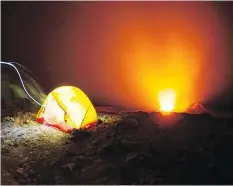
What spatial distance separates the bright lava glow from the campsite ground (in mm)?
3790

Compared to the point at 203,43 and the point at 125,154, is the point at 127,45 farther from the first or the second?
the point at 125,154

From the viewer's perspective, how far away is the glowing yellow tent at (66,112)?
8.25 metres

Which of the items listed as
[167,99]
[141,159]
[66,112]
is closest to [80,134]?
[66,112]

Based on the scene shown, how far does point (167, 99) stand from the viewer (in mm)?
12023

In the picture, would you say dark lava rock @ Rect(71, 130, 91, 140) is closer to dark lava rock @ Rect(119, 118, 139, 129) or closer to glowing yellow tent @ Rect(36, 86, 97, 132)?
glowing yellow tent @ Rect(36, 86, 97, 132)

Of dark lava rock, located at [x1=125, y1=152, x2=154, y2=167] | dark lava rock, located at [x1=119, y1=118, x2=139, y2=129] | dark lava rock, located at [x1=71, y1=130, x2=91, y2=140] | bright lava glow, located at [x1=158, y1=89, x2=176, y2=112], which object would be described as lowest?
dark lava rock, located at [x1=125, y1=152, x2=154, y2=167]

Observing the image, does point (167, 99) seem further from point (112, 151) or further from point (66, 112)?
point (112, 151)

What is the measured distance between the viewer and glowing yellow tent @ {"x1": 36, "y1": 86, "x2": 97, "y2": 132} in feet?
27.1

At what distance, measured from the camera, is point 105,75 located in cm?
1273

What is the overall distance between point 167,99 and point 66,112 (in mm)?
4920

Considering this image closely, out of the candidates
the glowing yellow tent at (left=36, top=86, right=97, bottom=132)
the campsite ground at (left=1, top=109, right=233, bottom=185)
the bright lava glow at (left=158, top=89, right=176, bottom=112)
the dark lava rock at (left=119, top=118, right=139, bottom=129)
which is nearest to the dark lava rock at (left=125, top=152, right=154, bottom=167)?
the campsite ground at (left=1, top=109, right=233, bottom=185)

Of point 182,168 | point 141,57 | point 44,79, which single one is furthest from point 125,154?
point 44,79

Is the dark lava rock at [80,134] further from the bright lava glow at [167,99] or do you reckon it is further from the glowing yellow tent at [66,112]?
the bright lava glow at [167,99]

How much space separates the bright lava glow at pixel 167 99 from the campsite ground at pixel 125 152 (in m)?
3.79
